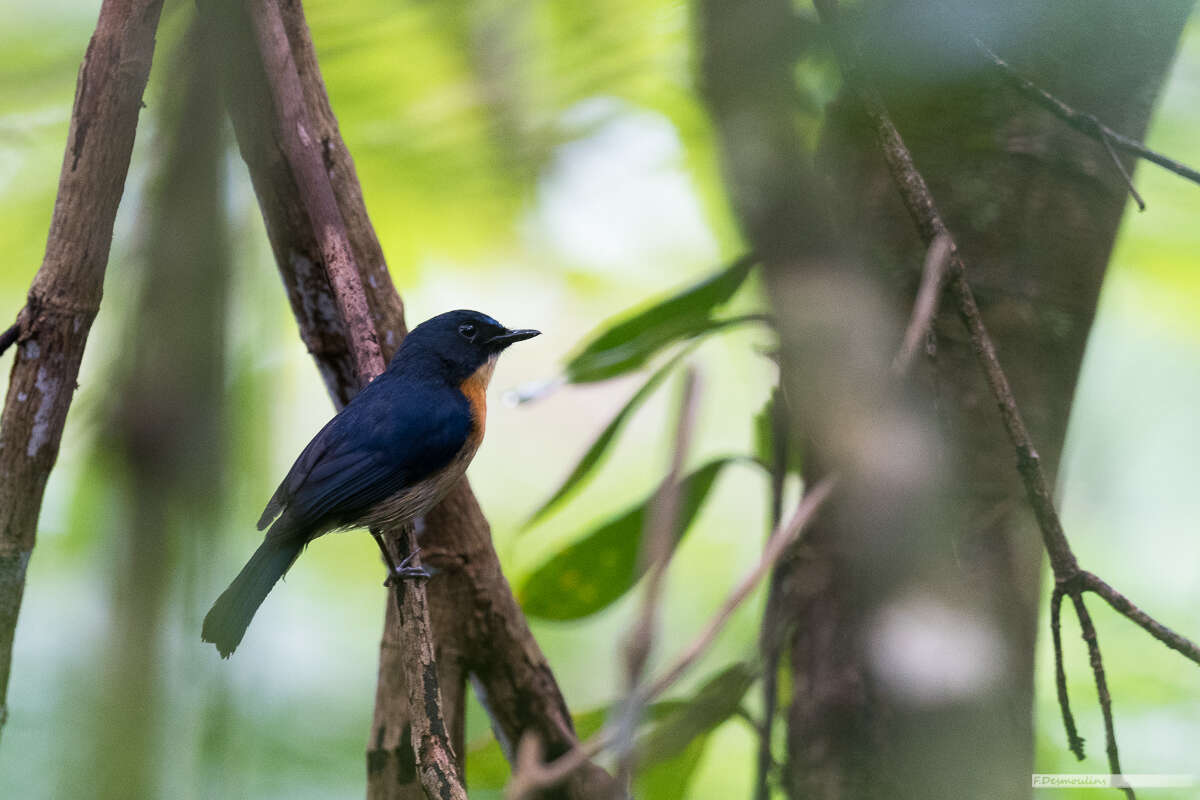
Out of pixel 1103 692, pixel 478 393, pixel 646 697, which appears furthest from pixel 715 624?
pixel 478 393

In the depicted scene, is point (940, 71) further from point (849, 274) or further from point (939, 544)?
point (939, 544)

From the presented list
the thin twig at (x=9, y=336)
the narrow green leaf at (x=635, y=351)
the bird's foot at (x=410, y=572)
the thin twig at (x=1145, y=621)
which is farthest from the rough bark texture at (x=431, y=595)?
the thin twig at (x=1145, y=621)

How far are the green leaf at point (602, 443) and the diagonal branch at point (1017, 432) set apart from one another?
0.80 metres

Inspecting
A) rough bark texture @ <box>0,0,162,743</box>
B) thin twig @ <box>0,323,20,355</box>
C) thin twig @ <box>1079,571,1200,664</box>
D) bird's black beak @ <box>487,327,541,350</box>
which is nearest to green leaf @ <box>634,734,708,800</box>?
thin twig @ <box>1079,571,1200,664</box>

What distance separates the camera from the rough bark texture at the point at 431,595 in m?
1.87

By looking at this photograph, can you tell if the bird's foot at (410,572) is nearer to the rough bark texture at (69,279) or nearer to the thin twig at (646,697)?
the rough bark texture at (69,279)

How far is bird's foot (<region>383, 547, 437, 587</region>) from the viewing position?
1791 millimetres

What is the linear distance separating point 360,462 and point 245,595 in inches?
16.7

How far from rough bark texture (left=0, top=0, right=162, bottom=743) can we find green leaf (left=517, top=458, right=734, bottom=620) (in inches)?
48.0

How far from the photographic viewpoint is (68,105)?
1.93 meters

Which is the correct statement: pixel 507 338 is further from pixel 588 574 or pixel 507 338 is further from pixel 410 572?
pixel 410 572

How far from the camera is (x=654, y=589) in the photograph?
2.68 feet

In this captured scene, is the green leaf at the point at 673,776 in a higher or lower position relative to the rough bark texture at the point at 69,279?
lower

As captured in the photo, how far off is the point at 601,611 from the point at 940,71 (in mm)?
1439
